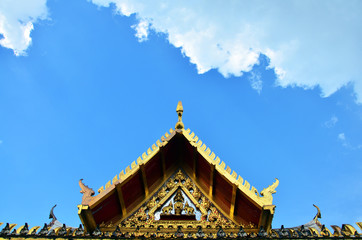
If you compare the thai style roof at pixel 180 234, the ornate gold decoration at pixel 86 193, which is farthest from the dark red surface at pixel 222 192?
the ornate gold decoration at pixel 86 193

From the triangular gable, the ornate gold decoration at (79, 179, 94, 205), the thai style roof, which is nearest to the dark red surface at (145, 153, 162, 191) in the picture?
the triangular gable

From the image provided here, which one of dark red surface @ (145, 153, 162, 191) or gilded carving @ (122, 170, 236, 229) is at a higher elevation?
dark red surface @ (145, 153, 162, 191)

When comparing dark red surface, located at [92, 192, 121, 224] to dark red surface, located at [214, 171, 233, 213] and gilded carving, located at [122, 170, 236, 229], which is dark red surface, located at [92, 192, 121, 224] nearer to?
gilded carving, located at [122, 170, 236, 229]

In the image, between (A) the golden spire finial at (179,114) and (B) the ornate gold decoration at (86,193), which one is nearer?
(B) the ornate gold decoration at (86,193)

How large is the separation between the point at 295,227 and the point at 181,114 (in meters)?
4.77

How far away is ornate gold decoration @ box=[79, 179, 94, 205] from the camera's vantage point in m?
8.46

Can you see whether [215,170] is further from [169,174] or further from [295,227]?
[295,227]

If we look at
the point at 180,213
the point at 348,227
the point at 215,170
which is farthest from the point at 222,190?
the point at 348,227

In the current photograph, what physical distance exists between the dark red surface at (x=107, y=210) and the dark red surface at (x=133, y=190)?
0.87 feet

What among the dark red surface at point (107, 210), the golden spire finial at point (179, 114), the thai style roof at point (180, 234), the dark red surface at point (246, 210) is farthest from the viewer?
the golden spire finial at point (179, 114)

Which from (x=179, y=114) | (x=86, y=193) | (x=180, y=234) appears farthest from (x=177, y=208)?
(x=179, y=114)

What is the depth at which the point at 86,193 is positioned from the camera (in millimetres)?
8672

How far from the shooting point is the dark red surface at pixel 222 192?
9305 mm

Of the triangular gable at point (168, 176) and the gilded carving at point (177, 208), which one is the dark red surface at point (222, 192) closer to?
the triangular gable at point (168, 176)
